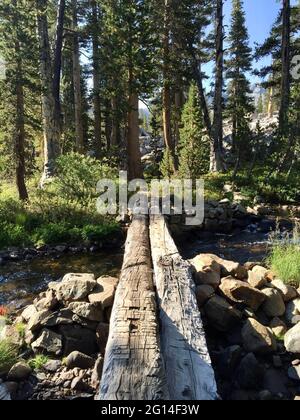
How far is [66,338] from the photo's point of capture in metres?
5.15

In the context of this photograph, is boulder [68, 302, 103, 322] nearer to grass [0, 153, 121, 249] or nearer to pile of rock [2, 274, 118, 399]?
pile of rock [2, 274, 118, 399]

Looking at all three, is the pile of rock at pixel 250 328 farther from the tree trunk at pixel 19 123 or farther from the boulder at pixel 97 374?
the tree trunk at pixel 19 123

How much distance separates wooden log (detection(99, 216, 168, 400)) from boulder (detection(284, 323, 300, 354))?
68.9 inches

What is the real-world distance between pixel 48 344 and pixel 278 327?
318 cm

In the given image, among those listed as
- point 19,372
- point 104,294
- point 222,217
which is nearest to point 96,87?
point 222,217

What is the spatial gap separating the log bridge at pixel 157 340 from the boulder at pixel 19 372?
127cm

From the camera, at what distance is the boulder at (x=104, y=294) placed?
5477 millimetres

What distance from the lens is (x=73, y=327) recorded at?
5.31m

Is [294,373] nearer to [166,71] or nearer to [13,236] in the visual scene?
[13,236]

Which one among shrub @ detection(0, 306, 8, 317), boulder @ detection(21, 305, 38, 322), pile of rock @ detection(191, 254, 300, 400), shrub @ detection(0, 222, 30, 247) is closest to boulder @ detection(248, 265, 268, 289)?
pile of rock @ detection(191, 254, 300, 400)

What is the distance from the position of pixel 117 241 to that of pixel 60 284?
219 inches

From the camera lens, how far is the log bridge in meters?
3.29

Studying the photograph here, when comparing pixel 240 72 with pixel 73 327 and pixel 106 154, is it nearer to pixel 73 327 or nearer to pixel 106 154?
pixel 106 154

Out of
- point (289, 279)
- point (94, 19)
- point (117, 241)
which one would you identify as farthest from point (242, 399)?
point (94, 19)
